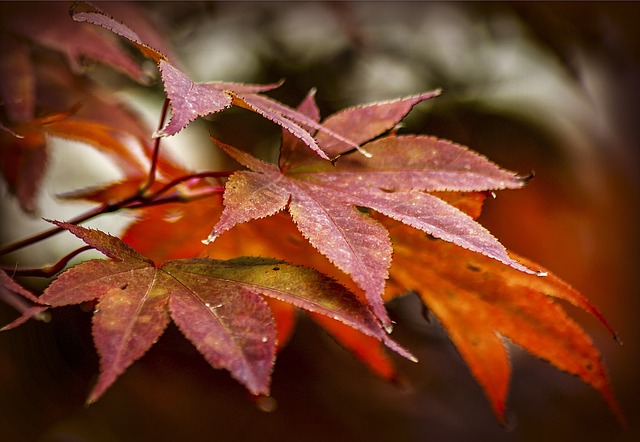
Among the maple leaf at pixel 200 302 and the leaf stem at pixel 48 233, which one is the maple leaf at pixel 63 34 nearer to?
the leaf stem at pixel 48 233

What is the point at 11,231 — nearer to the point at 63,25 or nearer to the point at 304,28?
the point at 63,25

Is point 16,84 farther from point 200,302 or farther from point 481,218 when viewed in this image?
point 481,218

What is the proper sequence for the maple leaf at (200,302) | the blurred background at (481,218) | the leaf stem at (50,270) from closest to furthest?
1. the maple leaf at (200,302)
2. the leaf stem at (50,270)
3. the blurred background at (481,218)

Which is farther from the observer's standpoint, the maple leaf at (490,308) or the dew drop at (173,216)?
the dew drop at (173,216)

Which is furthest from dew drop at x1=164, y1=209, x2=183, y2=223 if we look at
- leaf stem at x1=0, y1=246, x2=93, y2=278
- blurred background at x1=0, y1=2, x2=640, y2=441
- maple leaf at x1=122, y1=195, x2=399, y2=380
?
blurred background at x1=0, y1=2, x2=640, y2=441

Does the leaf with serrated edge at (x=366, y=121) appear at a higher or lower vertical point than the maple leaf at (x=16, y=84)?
higher

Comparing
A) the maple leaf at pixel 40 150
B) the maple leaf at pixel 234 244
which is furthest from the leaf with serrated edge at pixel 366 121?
the maple leaf at pixel 40 150

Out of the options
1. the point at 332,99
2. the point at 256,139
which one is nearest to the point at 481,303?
the point at 256,139
